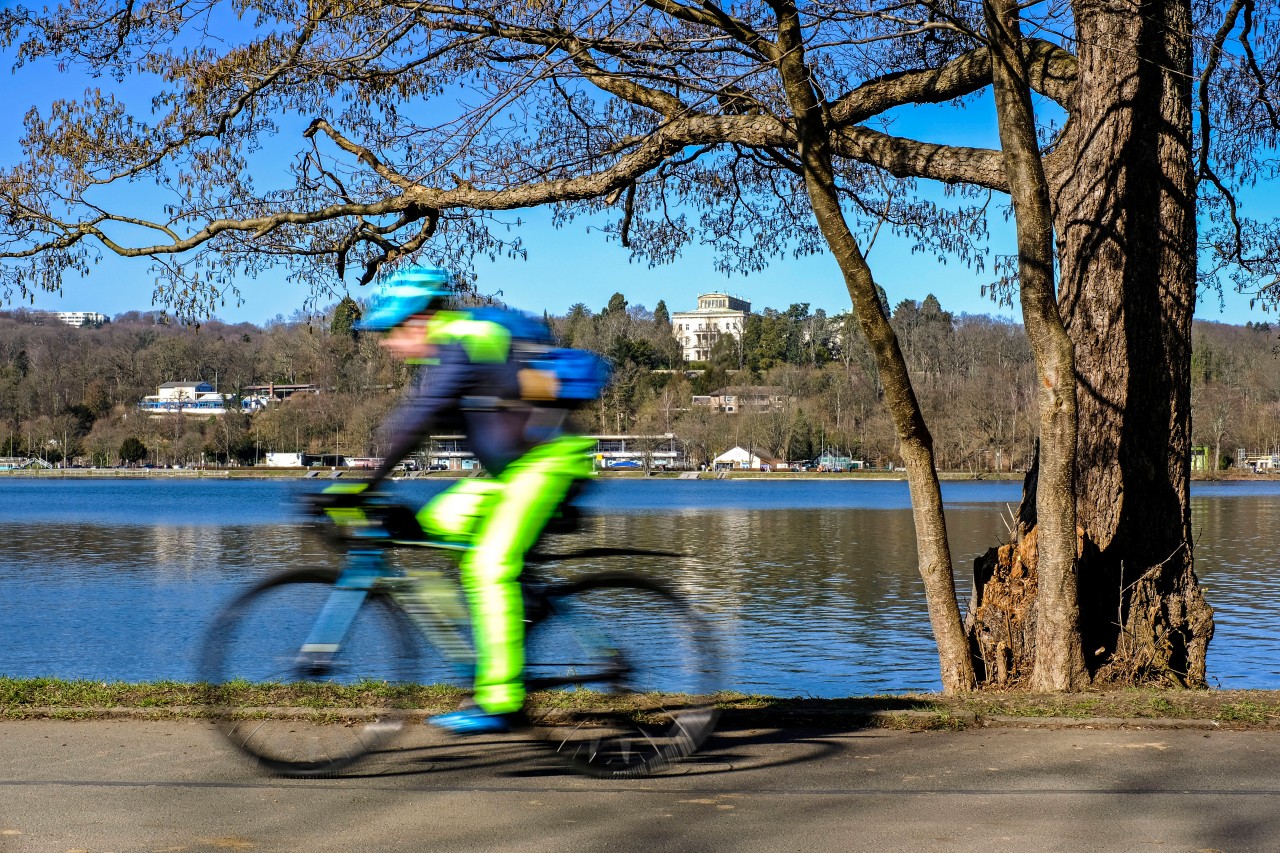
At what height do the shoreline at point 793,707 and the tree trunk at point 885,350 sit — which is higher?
the tree trunk at point 885,350

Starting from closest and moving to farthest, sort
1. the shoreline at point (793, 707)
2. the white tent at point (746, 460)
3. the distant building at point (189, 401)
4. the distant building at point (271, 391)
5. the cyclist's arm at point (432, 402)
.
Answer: the cyclist's arm at point (432, 402)
the shoreline at point (793, 707)
the distant building at point (271, 391)
the white tent at point (746, 460)
the distant building at point (189, 401)

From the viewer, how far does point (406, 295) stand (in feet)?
16.5

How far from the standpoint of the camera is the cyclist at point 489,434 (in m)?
4.95

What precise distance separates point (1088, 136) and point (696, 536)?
114 ft

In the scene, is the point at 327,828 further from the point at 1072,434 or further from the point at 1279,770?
the point at 1072,434

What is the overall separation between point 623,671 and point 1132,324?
4998mm

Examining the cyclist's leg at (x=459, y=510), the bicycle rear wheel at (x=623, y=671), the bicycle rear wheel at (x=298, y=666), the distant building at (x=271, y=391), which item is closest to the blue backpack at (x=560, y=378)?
the cyclist's leg at (x=459, y=510)

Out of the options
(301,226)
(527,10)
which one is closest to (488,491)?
(527,10)

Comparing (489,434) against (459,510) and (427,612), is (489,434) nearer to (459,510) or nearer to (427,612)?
(459,510)

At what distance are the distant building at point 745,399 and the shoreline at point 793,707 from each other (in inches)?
5319

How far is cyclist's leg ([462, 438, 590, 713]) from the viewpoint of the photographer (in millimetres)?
4961

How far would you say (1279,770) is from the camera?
17.2 feet

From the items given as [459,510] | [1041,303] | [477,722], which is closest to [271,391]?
[1041,303]

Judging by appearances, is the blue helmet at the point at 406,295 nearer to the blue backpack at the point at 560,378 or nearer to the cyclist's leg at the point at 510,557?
the blue backpack at the point at 560,378
